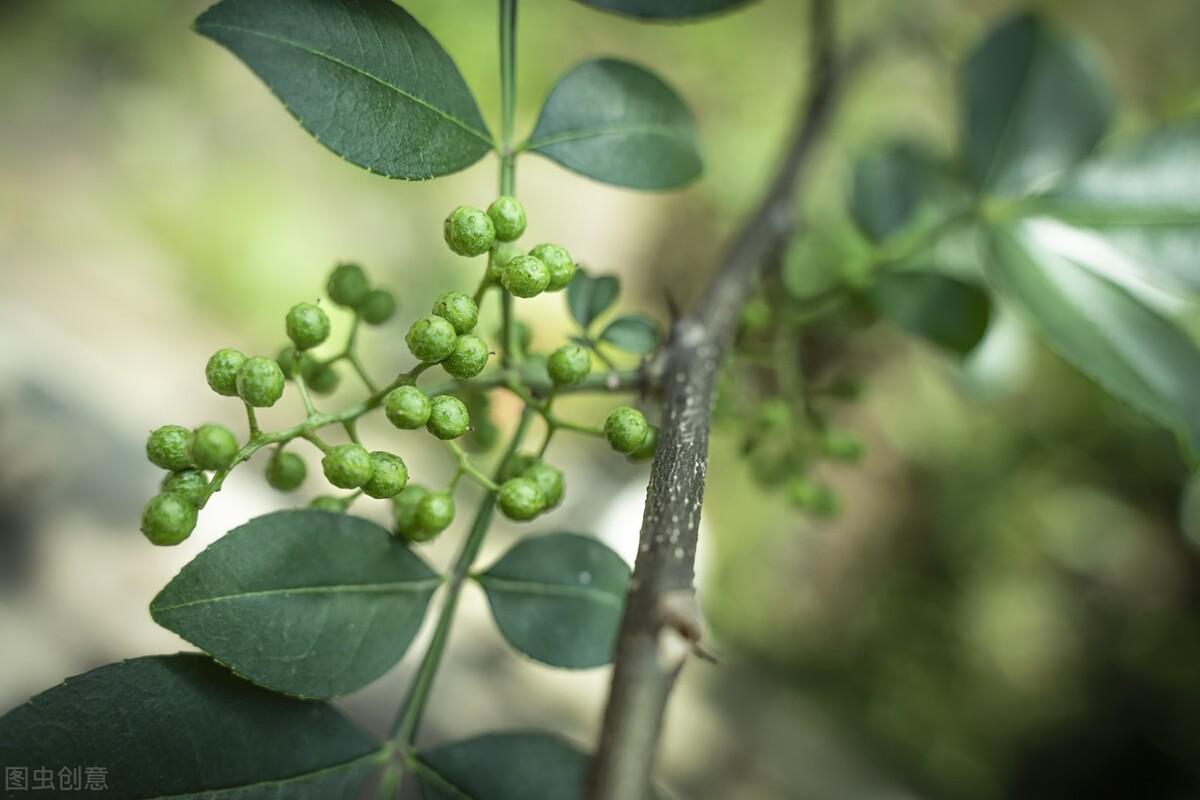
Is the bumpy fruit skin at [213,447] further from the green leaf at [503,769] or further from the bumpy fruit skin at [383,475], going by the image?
the green leaf at [503,769]

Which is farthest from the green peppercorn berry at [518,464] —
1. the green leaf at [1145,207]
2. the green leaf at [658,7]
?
the green leaf at [1145,207]

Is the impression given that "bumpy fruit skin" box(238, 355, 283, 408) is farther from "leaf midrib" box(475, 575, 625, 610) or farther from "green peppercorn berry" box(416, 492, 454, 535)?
"leaf midrib" box(475, 575, 625, 610)

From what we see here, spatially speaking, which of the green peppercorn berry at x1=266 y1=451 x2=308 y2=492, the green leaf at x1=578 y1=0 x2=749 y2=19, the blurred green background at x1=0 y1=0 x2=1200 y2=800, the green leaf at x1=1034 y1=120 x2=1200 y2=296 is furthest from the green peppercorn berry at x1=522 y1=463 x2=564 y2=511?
the blurred green background at x1=0 y1=0 x2=1200 y2=800

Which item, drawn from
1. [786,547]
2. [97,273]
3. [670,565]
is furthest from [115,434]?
[670,565]

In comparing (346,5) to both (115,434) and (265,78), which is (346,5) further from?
(115,434)

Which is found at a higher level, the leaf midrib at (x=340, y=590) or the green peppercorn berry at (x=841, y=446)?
the green peppercorn berry at (x=841, y=446)

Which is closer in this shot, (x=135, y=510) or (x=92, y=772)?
(x=92, y=772)
